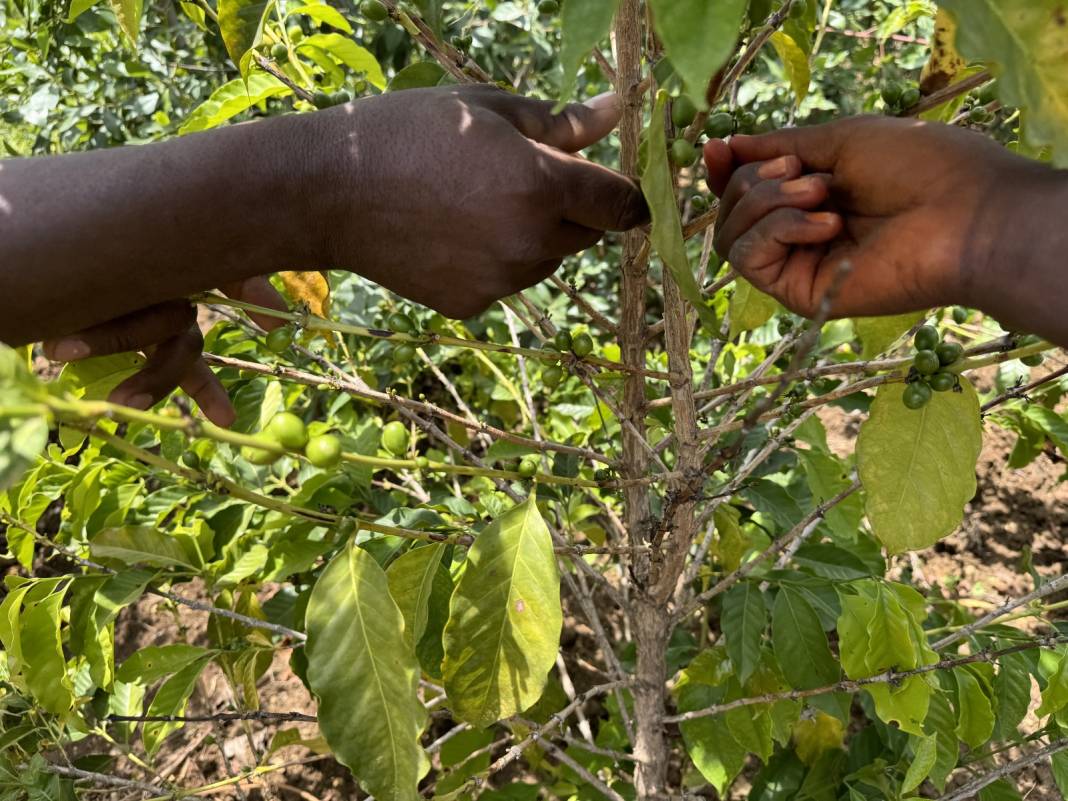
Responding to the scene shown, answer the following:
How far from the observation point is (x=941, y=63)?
114 centimetres

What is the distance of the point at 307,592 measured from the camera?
1.84m

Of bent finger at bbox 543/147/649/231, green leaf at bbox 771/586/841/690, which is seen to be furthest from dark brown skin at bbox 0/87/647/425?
green leaf at bbox 771/586/841/690

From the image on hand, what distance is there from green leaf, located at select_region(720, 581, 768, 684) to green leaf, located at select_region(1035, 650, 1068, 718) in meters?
0.49

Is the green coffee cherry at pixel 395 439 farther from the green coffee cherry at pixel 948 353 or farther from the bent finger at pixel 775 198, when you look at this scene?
the green coffee cherry at pixel 948 353

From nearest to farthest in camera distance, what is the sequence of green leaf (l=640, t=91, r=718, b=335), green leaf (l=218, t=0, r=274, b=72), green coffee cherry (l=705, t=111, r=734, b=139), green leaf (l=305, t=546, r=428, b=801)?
green leaf (l=640, t=91, r=718, b=335), green leaf (l=305, t=546, r=428, b=801), green coffee cherry (l=705, t=111, r=734, b=139), green leaf (l=218, t=0, r=274, b=72)

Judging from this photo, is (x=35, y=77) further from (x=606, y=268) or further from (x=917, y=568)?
(x=917, y=568)

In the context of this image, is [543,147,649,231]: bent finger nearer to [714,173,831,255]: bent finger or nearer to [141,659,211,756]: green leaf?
[714,173,831,255]: bent finger

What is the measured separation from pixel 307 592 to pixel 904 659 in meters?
1.26

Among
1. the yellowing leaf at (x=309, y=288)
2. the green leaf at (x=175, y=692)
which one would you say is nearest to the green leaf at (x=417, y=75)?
the yellowing leaf at (x=309, y=288)

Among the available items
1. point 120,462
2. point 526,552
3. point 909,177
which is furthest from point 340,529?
point 120,462

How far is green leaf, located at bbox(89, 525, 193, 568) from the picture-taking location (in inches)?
64.8

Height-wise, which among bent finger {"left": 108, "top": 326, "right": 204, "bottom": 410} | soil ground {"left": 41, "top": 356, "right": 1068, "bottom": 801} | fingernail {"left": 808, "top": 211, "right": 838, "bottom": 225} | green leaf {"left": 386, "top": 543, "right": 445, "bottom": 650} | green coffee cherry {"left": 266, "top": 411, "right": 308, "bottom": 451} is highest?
fingernail {"left": 808, "top": 211, "right": 838, "bottom": 225}

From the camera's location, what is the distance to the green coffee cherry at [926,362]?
110 cm

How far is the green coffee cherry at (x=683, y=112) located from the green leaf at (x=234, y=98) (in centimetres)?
85
